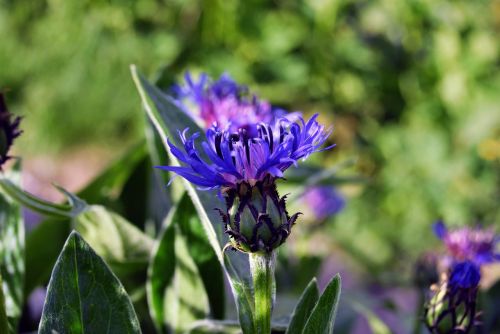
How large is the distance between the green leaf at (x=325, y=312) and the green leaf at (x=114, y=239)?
25 cm

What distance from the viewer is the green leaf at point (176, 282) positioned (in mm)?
665

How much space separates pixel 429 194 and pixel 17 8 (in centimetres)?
212

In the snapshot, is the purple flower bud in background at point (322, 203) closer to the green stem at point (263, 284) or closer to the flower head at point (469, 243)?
the flower head at point (469, 243)

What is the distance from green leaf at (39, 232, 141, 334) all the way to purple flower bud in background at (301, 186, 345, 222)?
814 mm

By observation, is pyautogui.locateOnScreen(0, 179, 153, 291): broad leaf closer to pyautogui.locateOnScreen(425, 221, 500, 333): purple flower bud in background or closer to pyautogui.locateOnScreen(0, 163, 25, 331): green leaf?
pyautogui.locateOnScreen(0, 163, 25, 331): green leaf

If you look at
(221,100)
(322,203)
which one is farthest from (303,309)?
(322,203)

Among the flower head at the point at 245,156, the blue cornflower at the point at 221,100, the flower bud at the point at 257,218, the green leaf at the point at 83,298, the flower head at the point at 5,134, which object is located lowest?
the green leaf at the point at 83,298

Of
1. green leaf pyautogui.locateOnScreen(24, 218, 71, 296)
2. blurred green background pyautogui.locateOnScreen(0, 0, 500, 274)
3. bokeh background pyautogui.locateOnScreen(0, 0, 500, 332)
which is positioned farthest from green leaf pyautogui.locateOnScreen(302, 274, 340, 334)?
blurred green background pyautogui.locateOnScreen(0, 0, 500, 274)

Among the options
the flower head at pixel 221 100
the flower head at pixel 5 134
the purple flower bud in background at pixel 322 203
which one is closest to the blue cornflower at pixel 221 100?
the flower head at pixel 221 100

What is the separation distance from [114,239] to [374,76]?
1.92 m

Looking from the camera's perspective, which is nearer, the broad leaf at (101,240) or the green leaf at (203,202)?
the green leaf at (203,202)

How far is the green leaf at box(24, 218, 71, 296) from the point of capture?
0.73 metres

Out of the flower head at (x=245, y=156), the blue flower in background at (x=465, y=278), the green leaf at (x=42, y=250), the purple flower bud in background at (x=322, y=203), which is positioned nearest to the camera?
the flower head at (x=245, y=156)

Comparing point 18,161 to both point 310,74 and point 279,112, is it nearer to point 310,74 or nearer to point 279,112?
point 279,112
